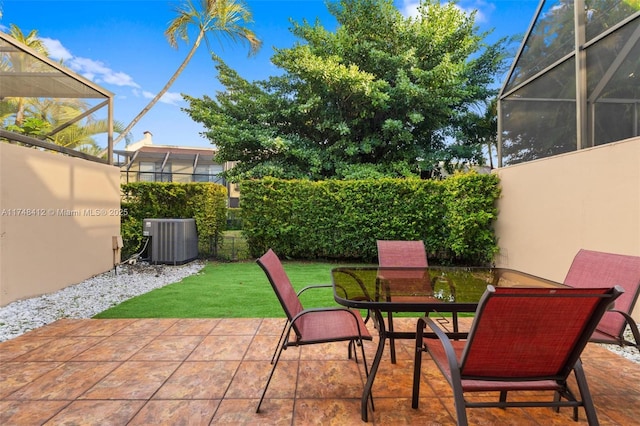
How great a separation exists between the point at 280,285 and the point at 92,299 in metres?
4.29

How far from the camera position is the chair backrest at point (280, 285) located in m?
2.34

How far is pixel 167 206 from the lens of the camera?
8.62 m

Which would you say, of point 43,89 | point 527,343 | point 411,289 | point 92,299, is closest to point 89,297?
point 92,299

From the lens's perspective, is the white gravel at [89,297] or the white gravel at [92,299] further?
the white gravel at [89,297]

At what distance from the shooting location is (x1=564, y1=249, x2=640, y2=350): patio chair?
8.09 feet

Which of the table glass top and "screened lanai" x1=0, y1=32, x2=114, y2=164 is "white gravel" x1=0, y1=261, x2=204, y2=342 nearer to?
"screened lanai" x1=0, y1=32, x2=114, y2=164

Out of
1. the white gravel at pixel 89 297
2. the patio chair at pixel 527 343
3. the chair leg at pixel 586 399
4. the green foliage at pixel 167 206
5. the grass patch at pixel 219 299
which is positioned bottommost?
the grass patch at pixel 219 299

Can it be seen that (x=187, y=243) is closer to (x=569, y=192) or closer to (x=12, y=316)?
(x=12, y=316)

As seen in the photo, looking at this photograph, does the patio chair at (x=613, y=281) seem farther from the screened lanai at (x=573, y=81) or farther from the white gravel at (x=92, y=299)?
the screened lanai at (x=573, y=81)

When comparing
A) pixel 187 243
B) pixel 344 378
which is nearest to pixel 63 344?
pixel 344 378

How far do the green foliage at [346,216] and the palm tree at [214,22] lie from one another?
853 cm

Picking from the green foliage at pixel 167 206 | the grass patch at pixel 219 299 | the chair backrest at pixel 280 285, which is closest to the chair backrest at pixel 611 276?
the grass patch at pixel 219 299

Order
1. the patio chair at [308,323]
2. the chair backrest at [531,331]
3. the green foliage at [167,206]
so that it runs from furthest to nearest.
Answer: the green foliage at [167,206] < the patio chair at [308,323] < the chair backrest at [531,331]

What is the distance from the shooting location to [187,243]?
828cm
